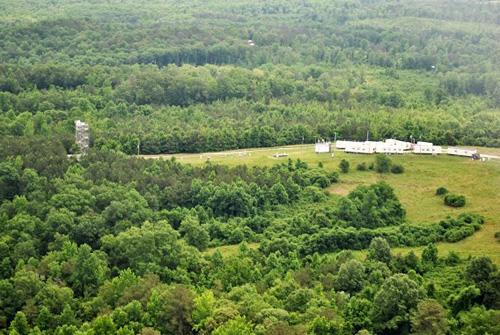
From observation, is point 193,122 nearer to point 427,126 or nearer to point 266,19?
point 427,126

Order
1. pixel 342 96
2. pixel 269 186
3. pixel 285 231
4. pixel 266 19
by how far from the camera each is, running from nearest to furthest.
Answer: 1. pixel 285 231
2. pixel 269 186
3. pixel 342 96
4. pixel 266 19

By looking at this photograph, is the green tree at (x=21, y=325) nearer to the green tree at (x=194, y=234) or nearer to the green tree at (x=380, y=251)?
the green tree at (x=194, y=234)

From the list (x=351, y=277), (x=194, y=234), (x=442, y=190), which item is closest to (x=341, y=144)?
(x=442, y=190)

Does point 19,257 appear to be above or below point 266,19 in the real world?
above

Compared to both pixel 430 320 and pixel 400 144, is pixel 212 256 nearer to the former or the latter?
pixel 430 320

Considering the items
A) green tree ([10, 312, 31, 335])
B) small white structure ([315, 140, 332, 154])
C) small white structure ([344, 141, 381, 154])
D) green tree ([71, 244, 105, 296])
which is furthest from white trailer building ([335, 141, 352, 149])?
green tree ([10, 312, 31, 335])

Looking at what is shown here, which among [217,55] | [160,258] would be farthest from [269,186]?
[217,55]

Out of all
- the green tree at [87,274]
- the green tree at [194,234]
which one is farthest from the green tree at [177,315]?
the green tree at [194,234]
